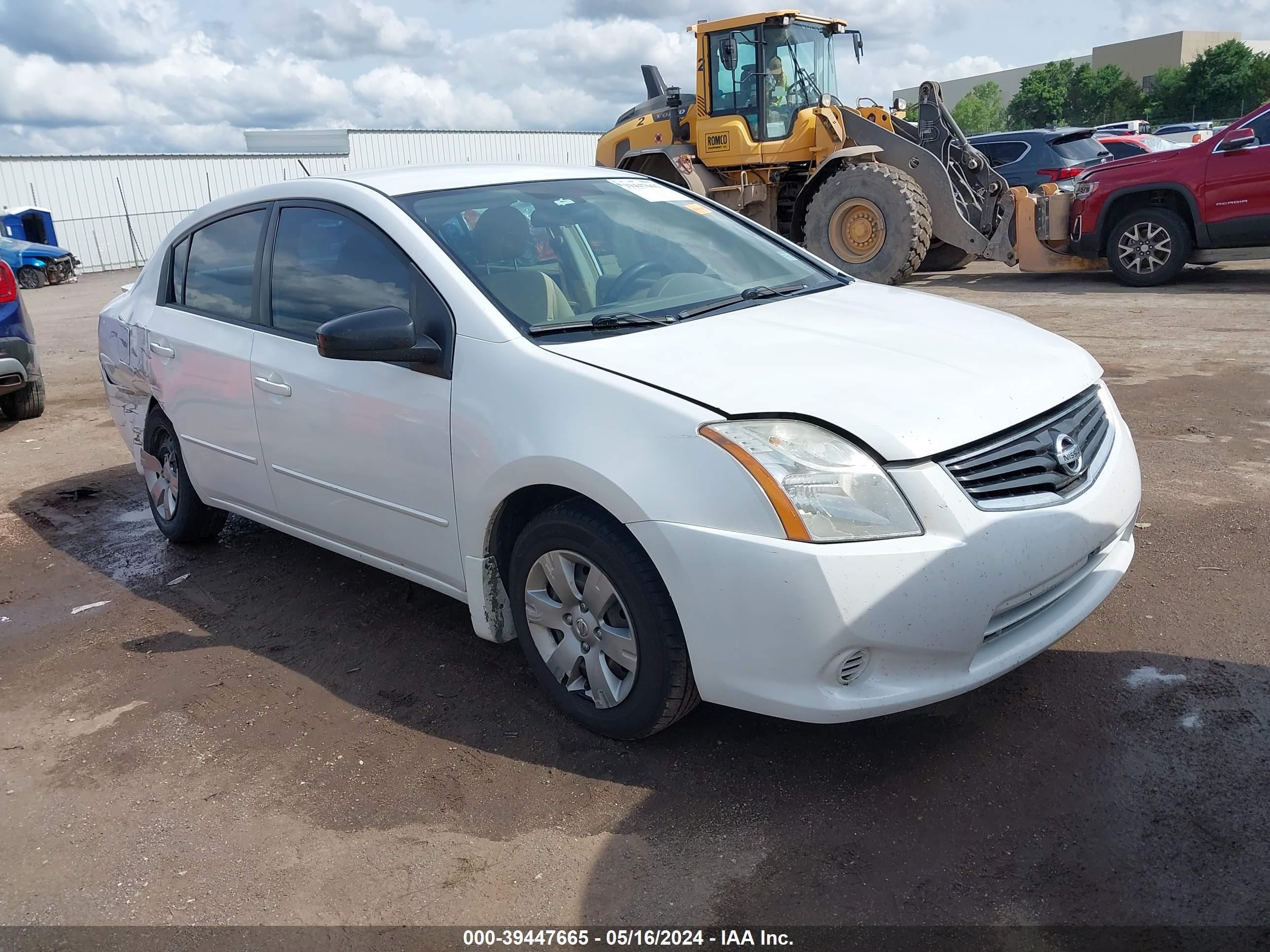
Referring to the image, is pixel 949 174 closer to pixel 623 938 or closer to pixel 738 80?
pixel 738 80

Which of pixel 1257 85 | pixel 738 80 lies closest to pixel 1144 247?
pixel 738 80

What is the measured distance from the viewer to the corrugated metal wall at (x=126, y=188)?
29469 millimetres

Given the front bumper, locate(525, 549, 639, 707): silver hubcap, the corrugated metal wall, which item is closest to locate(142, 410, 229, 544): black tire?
locate(525, 549, 639, 707): silver hubcap

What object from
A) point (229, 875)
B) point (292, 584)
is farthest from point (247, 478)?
point (229, 875)

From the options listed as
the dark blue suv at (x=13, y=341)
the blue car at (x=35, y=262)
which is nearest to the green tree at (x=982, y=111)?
the blue car at (x=35, y=262)

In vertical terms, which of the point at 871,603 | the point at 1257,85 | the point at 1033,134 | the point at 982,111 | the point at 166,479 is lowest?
the point at 166,479

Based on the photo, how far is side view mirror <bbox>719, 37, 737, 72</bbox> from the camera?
12.1 m

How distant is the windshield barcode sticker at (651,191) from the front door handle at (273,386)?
1.52m

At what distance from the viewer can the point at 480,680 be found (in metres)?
3.65

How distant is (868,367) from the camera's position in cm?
293

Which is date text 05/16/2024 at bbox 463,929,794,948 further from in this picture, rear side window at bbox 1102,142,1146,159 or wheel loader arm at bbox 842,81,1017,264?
rear side window at bbox 1102,142,1146,159

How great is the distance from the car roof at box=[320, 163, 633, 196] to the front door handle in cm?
80

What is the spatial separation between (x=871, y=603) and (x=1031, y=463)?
0.62 meters

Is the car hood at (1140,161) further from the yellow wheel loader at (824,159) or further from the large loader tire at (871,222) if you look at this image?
the large loader tire at (871,222)
